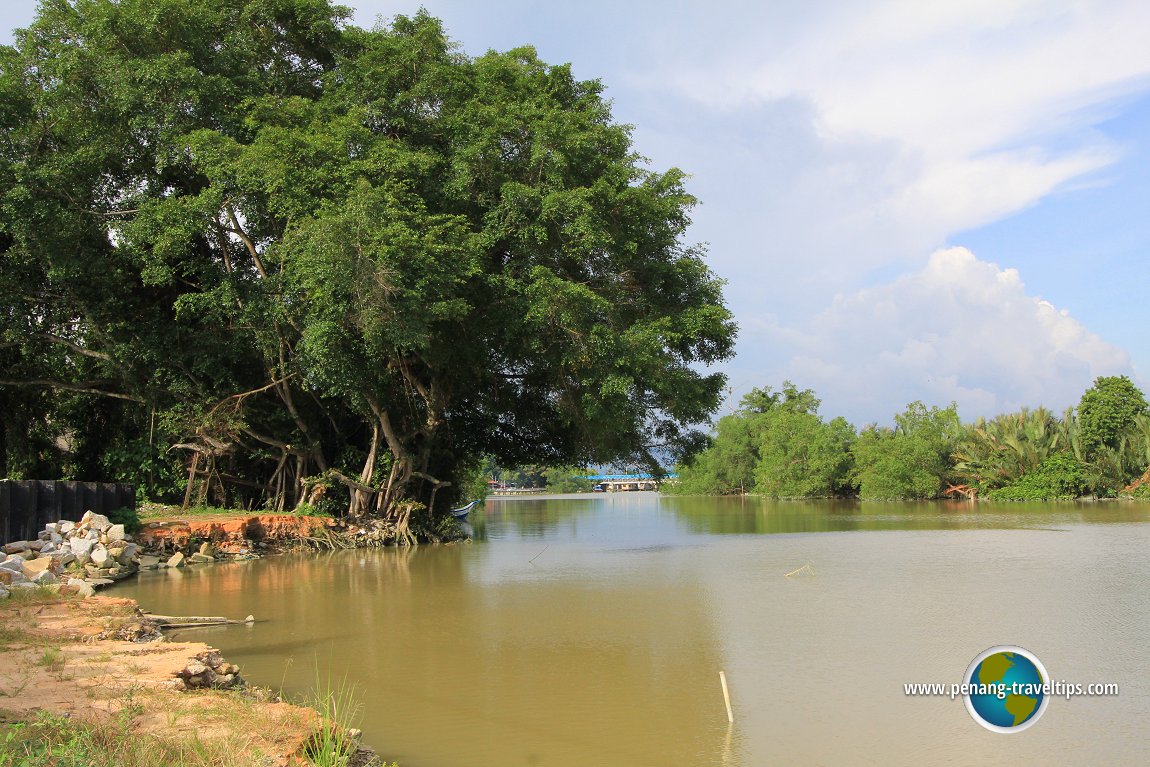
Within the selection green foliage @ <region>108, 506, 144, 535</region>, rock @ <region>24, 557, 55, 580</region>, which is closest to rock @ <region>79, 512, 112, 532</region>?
green foliage @ <region>108, 506, 144, 535</region>

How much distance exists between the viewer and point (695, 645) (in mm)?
8086

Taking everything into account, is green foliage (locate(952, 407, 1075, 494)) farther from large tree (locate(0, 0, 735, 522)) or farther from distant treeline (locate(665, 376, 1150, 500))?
large tree (locate(0, 0, 735, 522))

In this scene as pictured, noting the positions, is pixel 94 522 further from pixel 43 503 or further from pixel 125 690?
pixel 125 690

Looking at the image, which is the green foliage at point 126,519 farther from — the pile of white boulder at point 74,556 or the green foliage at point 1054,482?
the green foliage at point 1054,482

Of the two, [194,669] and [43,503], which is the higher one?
[43,503]

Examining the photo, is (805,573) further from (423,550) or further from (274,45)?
(274,45)

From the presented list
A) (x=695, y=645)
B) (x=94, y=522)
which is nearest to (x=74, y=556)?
(x=94, y=522)

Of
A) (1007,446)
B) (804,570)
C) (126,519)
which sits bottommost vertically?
(804,570)

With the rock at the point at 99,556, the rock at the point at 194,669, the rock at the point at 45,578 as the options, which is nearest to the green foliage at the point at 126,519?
the rock at the point at 99,556

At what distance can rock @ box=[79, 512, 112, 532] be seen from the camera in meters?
13.7

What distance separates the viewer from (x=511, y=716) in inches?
235

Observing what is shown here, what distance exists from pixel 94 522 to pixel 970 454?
39061 millimetres

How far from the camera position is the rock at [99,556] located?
505 inches

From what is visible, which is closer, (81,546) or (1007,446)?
(81,546)
